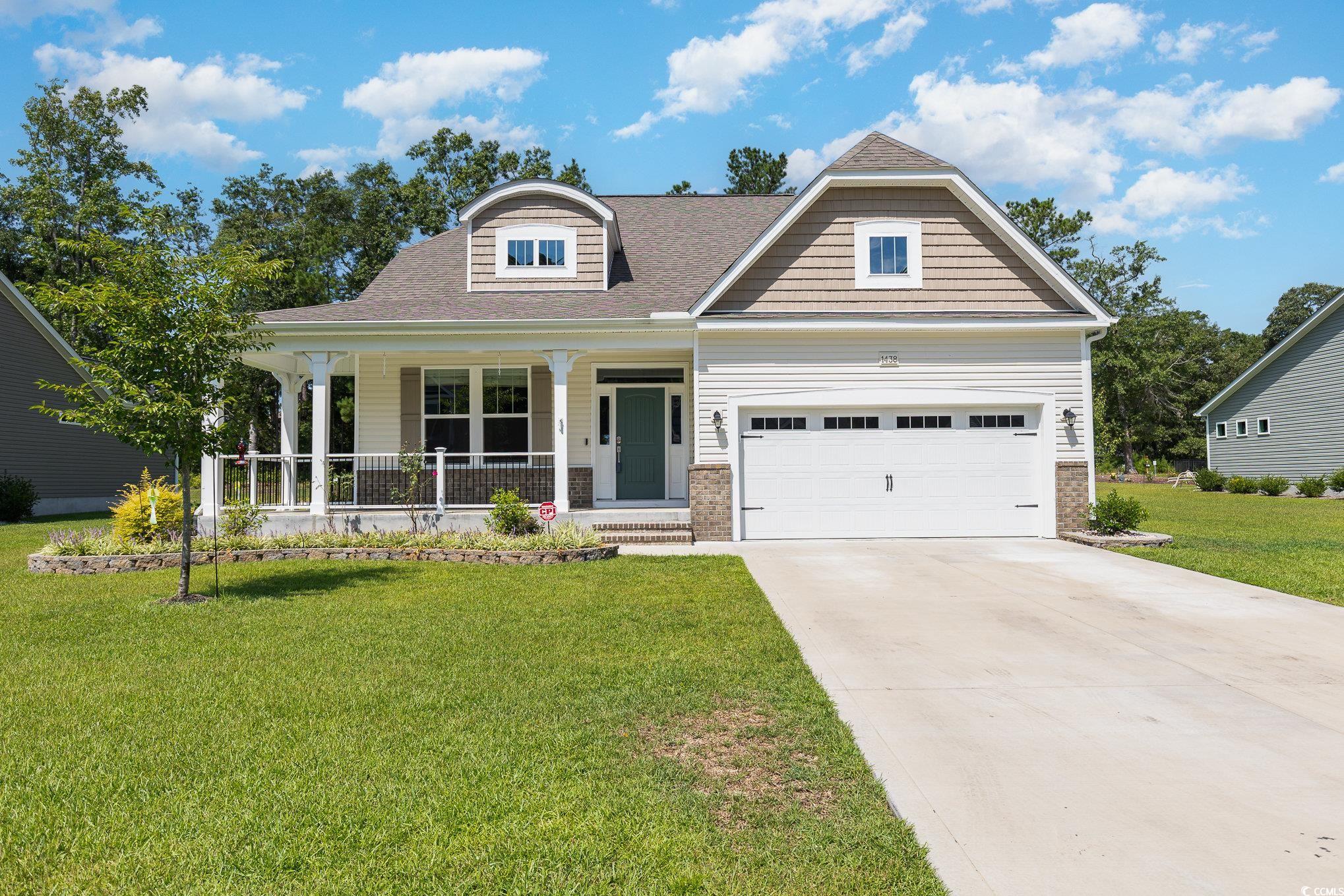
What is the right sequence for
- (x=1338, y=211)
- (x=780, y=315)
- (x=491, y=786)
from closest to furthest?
(x=491, y=786), (x=780, y=315), (x=1338, y=211)

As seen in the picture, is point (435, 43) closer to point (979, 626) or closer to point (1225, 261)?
point (979, 626)

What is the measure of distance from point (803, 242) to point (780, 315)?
4.42ft

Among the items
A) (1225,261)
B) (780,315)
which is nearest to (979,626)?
(780,315)

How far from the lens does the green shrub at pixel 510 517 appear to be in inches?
452

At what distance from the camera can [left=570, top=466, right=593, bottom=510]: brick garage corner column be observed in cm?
1423

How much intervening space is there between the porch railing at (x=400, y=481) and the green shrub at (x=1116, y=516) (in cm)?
906

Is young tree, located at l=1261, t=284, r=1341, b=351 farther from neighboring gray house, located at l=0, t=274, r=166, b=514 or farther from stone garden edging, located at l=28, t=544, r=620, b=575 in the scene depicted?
neighboring gray house, located at l=0, t=274, r=166, b=514

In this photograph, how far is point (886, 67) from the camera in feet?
45.0

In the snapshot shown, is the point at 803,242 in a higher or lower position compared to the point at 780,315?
higher

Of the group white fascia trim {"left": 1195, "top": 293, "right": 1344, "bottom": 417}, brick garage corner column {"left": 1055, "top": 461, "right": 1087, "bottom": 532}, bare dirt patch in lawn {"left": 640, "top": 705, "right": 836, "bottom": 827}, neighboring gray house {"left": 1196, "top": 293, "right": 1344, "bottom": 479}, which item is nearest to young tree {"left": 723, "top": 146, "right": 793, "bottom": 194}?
white fascia trim {"left": 1195, "top": 293, "right": 1344, "bottom": 417}

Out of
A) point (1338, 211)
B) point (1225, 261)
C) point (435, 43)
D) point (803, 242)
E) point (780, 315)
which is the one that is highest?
point (435, 43)

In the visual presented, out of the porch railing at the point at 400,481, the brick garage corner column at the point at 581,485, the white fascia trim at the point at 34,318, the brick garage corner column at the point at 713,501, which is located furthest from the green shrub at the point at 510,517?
the white fascia trim at the point at 34,318

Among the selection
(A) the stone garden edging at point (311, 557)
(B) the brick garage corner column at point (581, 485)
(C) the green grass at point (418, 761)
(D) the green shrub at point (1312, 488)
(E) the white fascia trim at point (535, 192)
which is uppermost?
(E) the white fascia trim at point (535, 192)

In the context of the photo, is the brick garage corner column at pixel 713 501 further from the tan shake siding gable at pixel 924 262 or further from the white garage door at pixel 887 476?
the tan shake siding gable at pixel 924 262
